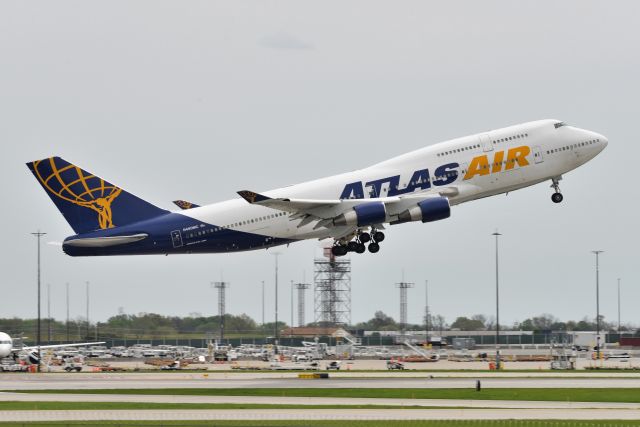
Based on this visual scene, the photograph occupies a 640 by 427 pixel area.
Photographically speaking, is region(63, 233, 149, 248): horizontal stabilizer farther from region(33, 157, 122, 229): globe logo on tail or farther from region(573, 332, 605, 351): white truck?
region(573, 332, 605, 351): white truck

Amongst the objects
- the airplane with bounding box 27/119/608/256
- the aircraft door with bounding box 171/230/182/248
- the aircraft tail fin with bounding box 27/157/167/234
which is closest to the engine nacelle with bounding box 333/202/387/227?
the airplane with bounding box 27/119/608/256

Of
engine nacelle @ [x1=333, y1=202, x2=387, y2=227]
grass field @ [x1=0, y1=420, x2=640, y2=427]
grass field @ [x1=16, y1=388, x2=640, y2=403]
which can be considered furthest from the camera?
engine nacelle @ [x1=333, y1=202, x2=387, y2=227]

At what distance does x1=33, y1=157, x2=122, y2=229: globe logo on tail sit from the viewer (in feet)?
265

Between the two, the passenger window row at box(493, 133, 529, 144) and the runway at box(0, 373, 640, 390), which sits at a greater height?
the passenger window row at box(493, 133, 529, 144)

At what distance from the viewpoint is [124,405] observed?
68.4 metres

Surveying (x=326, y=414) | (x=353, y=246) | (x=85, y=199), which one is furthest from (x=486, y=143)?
(x=85, y=199)

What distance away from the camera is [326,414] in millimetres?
61938

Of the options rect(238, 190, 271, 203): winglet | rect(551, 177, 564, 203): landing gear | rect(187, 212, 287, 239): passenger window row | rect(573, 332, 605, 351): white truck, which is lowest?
rect(573, 332, 605, 351): white truck

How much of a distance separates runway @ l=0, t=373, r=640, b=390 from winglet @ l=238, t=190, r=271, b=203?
1568 cm

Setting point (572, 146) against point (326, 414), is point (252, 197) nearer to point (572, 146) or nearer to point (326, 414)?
point (326, 414)

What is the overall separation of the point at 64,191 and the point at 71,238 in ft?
13.3

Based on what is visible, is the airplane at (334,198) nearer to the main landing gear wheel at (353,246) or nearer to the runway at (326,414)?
the main landing gear wheel at (353,246)

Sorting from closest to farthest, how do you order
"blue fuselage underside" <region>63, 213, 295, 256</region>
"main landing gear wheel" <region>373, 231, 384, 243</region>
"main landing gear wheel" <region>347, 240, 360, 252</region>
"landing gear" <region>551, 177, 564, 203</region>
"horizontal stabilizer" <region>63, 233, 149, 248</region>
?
"horizontal stabilizer" <region>63, 233, 149, 248</region> < "blue fuselage underside" <region>63, 213, 295, 256</region> < "main landing gear wheel" <region>373, 231, 384, 243</region> < "landing gear" <region>551, 177, 564, 203</region> < "main landing gear wheel" <region>347, 240, 360, 252</region>

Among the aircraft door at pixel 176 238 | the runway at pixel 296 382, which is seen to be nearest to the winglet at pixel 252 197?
the aircraft door at pixel 176 238
